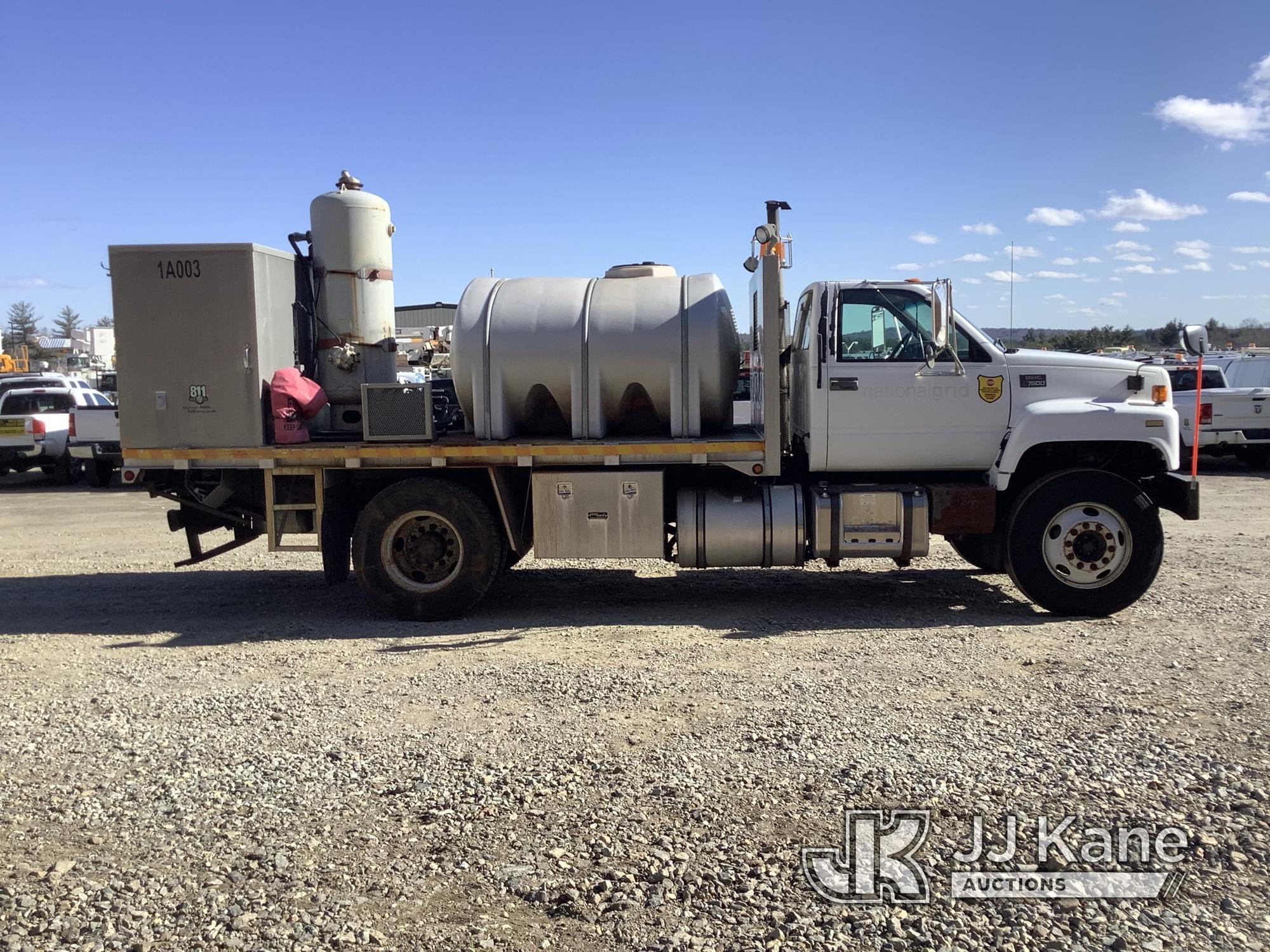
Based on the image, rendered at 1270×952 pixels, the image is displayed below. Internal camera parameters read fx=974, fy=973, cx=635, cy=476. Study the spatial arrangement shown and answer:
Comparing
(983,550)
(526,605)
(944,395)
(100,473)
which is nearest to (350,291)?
(526,605)

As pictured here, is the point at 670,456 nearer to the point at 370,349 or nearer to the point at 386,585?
the point at 386,585

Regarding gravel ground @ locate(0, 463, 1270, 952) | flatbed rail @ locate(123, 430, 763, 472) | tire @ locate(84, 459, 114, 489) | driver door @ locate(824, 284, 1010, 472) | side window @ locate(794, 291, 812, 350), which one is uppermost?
side window @ locate(794, 291, 812, 350)

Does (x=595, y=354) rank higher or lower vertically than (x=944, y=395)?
higher

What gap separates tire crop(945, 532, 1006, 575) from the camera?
27.1 ft

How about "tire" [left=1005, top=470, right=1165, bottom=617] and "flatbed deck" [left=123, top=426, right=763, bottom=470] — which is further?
"flatbed deck" [left=123, top=426, right=763, bottom=470]

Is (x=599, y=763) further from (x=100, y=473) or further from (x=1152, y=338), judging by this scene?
(x=1152, y=338)

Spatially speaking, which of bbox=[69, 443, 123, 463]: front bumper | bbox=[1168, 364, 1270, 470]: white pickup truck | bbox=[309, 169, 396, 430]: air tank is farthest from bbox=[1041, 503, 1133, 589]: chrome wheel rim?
bbox=[69, 443, 123, 463]: front bumper

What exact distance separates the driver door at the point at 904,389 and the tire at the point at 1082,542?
59cm

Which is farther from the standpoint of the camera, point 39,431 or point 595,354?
point 39,431

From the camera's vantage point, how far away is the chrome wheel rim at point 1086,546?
777 centimetres

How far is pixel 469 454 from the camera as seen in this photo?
792 cm

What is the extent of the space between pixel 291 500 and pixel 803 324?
183 inches

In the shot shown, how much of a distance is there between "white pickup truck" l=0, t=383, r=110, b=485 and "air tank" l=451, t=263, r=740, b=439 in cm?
1476

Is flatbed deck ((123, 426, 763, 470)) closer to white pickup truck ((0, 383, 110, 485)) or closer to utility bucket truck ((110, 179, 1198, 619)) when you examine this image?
utility bucket truck ((110, 179, 1198, 619))
